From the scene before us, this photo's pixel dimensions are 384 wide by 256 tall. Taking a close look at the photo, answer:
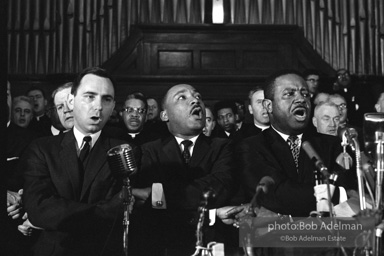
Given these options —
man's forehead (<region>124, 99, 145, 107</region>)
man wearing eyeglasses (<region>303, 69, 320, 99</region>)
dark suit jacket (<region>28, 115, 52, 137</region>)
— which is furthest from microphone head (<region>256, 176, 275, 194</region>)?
man wearing eyeglasses (<region>303, 69, 320, 99</region>)

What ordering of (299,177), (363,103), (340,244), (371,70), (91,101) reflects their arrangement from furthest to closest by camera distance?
(371,70), (363,103), (299,177), (91,101), (340,244)

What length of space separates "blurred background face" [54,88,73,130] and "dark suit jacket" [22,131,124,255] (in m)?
1.24

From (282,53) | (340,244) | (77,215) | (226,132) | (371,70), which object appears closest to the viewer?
(340,244)

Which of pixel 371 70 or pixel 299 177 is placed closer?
pixel 299 177

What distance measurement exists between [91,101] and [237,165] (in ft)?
3.73

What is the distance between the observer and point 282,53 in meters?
9.01

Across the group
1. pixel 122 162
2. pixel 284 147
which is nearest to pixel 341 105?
pixel 284 147

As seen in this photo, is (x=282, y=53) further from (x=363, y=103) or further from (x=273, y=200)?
(x=273, y=200)

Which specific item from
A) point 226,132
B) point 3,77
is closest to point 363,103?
point 226,132

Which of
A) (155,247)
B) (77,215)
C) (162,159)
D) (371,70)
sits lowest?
(155,247)

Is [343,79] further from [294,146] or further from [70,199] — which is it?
[70,199]

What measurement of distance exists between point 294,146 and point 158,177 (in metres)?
0.95

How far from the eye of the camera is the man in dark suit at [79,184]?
3.62m

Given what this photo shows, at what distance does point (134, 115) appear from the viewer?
254 inches
